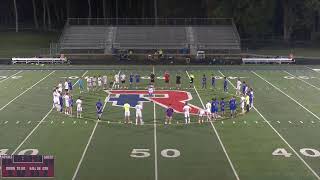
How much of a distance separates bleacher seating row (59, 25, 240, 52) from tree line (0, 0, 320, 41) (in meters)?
2.83

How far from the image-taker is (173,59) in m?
48.1

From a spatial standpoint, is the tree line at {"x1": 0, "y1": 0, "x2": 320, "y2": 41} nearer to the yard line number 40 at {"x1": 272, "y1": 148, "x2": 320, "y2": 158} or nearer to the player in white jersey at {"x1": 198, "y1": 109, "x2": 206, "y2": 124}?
the player in white jersey at {"x1": 198, "y1": 109, "x2": 206, "y2": 124}

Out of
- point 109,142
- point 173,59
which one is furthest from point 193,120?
point 173,59

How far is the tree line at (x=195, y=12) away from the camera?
191 feet

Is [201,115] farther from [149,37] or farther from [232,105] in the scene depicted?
[149,37]

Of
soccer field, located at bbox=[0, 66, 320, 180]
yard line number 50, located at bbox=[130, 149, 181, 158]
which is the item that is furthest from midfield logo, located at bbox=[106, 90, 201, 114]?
yard line number 50, located at bbox=[130, 149, 181, 158]

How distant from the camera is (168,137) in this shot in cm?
2039

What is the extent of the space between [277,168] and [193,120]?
7373 millimetres

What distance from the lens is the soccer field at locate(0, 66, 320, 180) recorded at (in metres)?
16.4

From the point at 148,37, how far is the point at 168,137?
3442 cm

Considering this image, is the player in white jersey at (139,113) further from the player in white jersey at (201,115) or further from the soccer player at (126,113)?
the player in white jersey at (201,115)

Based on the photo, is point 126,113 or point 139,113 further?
point 126,113

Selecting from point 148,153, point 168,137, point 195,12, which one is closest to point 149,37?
point 195,12

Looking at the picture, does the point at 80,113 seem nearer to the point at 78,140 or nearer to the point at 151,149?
the point at 78,140
